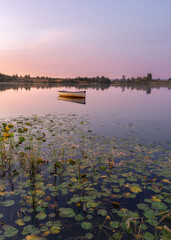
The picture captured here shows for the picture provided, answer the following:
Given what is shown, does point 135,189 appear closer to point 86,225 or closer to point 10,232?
point 86,225

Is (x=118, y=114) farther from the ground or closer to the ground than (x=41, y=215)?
farther from the ground

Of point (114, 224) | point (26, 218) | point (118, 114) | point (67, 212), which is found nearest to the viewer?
point (114, 224)

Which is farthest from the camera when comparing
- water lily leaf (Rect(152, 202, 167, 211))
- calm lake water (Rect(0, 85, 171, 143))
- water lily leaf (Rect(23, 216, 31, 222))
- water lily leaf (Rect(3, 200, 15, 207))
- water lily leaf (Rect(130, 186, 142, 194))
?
calm lake water (Rect(0, 85, 171, 143))

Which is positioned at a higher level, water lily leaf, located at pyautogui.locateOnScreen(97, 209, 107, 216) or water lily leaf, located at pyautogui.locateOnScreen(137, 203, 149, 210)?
water lily leaf, located at pyautogui.locateOnScreen(97, 209, 107, 216)

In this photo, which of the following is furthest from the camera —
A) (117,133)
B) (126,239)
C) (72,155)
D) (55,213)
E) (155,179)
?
(117,133)

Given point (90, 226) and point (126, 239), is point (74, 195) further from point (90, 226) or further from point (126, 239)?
point (126, 239)

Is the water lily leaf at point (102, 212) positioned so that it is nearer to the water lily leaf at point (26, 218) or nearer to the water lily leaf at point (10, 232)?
the water lily leaf at point (26, 218)

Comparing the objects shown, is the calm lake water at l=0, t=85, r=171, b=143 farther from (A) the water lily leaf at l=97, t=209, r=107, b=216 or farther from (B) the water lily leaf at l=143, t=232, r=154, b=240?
(B) the water lily leaf at l=143, t=232, r=154, b=240

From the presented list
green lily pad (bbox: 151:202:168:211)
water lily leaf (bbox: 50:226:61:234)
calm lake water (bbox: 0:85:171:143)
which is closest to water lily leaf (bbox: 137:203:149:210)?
green lily pad (bbox: 151:202:168:211)

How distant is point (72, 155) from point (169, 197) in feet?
13.0

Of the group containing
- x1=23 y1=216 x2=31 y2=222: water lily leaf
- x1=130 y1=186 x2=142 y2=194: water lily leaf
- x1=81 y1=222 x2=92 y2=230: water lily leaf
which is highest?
x1=81 y1=222 x2=92 y2=230: water lily leaf

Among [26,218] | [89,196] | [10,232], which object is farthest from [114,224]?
[10,232]

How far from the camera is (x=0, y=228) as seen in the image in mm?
3492

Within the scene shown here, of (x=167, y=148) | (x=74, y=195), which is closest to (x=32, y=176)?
(x=74, y=195)
